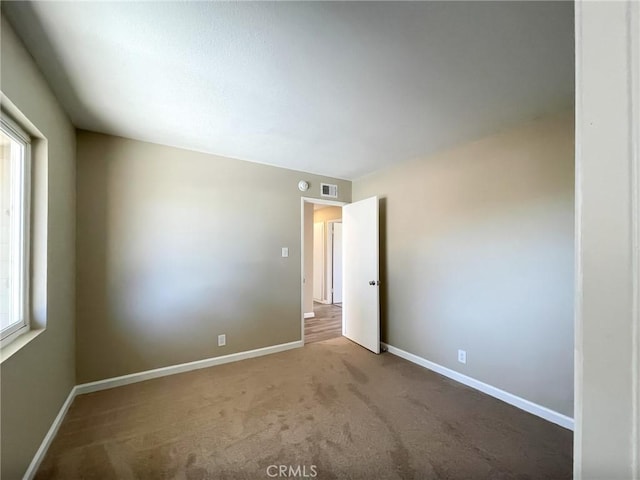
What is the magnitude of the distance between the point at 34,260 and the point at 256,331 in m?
2.06

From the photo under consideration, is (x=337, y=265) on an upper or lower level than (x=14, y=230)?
lower

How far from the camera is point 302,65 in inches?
60.2

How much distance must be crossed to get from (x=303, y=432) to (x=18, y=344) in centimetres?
175

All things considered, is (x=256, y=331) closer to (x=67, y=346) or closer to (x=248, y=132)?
(x=67, y=346)

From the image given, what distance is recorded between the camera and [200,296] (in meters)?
2.87

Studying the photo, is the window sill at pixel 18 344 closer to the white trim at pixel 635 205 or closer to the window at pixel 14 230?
the window at pixel 14 230

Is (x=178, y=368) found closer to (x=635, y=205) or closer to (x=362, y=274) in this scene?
(x=362, y=274)

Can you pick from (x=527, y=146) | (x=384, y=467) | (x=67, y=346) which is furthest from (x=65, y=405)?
(x=527, y=146)

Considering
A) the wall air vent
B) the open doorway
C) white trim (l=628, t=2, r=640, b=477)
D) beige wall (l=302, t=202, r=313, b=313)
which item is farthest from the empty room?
the open doorway

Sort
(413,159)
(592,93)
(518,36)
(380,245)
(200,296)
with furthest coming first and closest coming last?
1. (380,245)
2. (413,159)
3. (200,296)
4. (518,36)
5. (592,93)

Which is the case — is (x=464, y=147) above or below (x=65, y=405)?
above

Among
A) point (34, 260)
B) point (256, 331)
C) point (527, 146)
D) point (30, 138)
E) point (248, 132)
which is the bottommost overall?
point (256, 331)
